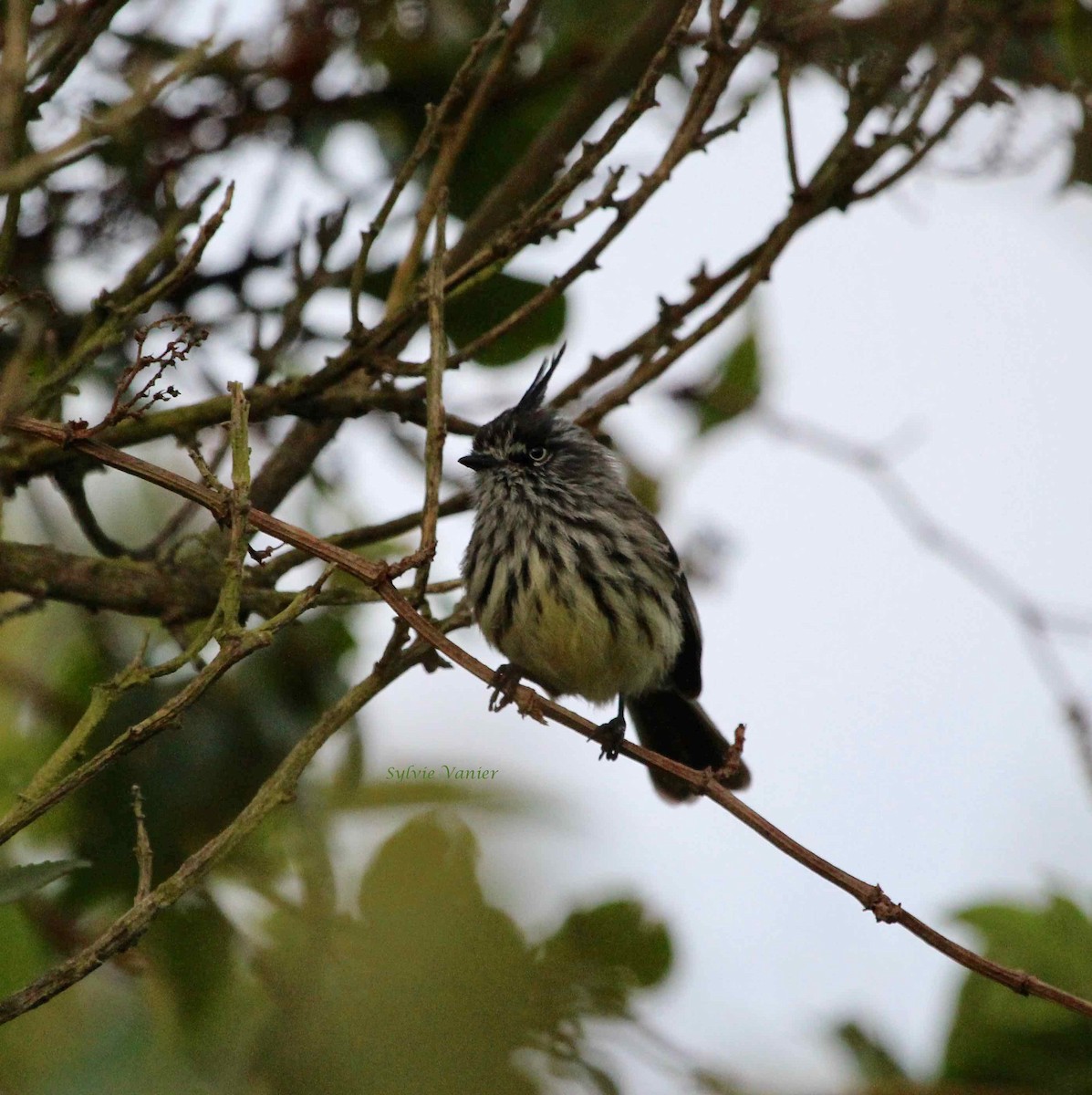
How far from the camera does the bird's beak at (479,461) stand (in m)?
4.98

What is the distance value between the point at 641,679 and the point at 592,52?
207cm

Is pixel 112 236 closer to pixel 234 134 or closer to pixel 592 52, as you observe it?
pixel 234 134

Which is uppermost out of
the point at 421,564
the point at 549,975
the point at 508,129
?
the point at 508,129

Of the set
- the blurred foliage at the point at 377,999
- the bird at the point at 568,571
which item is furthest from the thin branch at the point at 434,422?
the bird at the point at 568,571

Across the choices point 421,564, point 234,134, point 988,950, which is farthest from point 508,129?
point 988,950

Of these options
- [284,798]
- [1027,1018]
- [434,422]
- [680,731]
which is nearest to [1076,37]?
[434,422]

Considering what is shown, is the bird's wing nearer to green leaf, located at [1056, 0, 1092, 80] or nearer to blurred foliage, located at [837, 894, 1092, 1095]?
blurred foliage, located at [837, 894, 1092, 1095]

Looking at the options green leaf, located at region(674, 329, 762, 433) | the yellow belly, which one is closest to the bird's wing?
the yellow belly

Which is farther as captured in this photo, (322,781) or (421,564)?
(322,781)

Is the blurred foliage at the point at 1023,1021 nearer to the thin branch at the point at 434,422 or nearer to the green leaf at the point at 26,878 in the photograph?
the thin branch at the point at 434,422

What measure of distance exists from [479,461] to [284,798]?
7.33 ft

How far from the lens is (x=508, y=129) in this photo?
196 inches

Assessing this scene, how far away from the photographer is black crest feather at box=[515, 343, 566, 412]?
477 centimetres

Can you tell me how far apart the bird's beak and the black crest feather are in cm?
22
